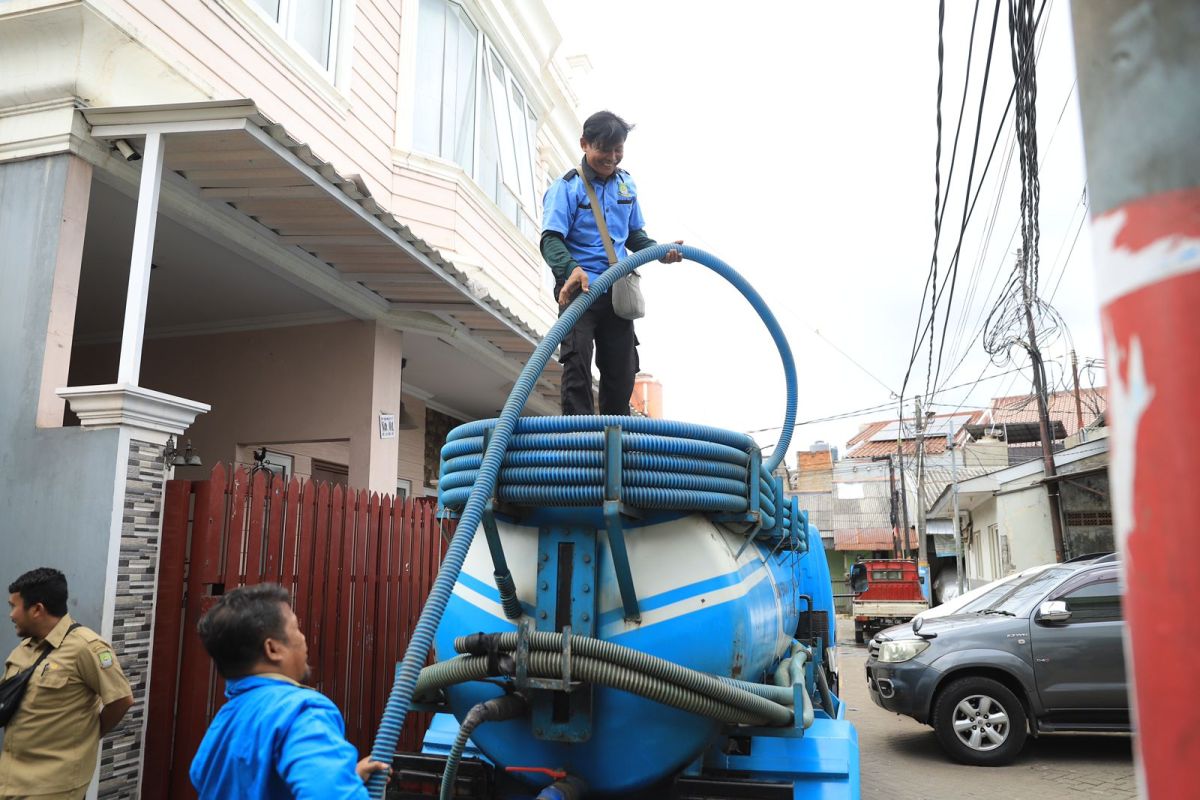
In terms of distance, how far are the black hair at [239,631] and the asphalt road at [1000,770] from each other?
20.0 ft

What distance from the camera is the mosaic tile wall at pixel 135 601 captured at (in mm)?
4312

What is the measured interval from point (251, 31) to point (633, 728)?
6.35 meters

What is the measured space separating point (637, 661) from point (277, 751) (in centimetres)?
106

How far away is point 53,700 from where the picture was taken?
3.48 metres

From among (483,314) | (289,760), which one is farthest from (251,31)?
(289,760)

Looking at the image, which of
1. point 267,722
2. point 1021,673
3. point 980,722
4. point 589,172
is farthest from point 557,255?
point 980,722

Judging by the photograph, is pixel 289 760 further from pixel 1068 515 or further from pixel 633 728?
pixel 1068 515

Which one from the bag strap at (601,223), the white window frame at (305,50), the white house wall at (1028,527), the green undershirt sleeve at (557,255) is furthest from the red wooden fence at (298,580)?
the white house wall at (1028,527)

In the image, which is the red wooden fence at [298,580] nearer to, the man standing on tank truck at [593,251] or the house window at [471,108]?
the man standing on tank truck at [593,251]

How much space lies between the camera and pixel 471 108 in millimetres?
10180

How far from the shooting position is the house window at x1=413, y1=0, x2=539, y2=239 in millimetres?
9492

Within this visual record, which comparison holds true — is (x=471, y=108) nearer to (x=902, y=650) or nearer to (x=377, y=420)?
(x=377, y=420)

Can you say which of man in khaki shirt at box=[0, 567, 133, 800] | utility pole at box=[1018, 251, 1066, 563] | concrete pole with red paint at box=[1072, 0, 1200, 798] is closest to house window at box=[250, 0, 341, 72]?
man in khaki shirt at box=[0, 567, 133, 800]

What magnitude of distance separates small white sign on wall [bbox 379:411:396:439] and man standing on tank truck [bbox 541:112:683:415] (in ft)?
13.0
